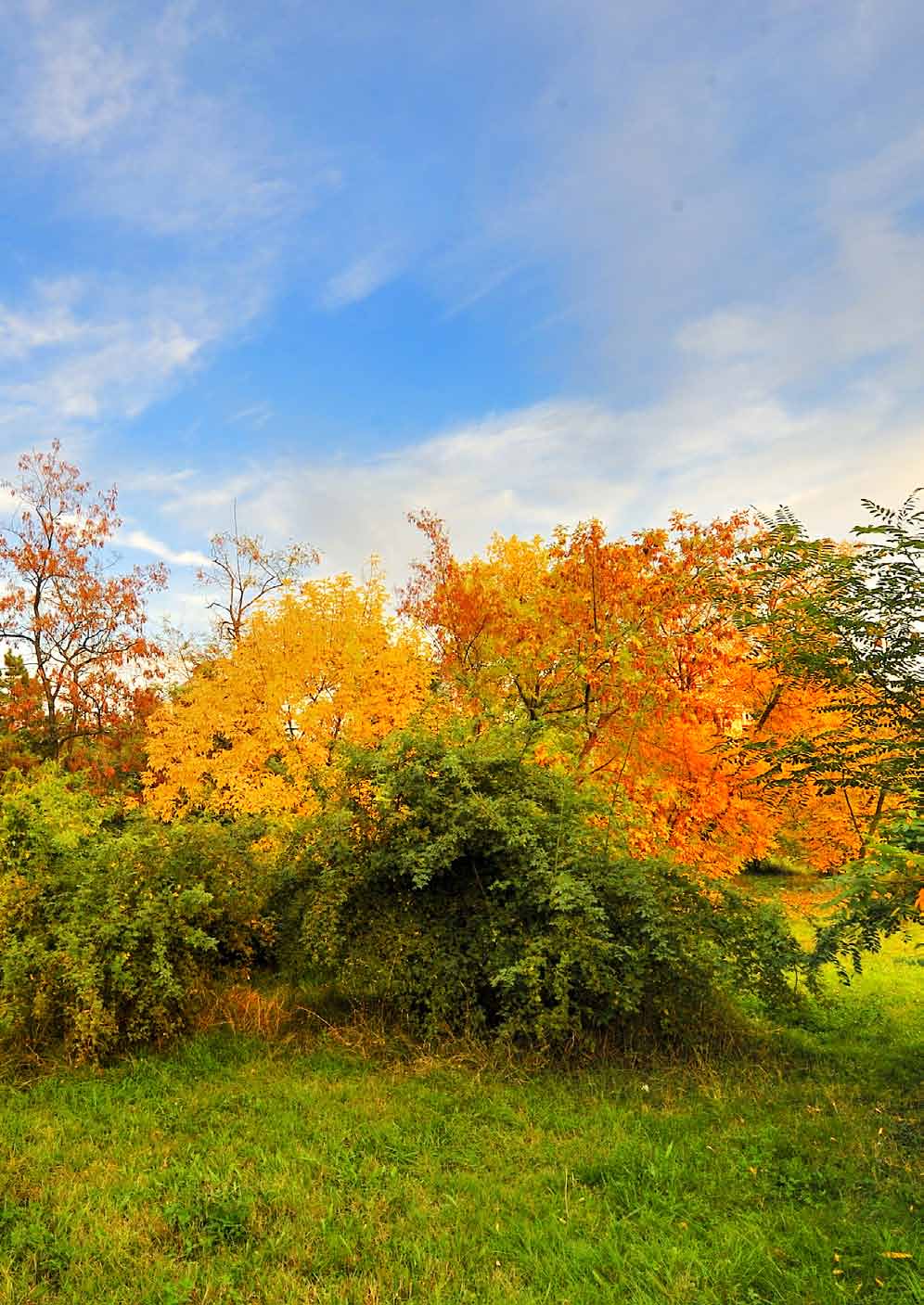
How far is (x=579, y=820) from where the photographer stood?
672 cm

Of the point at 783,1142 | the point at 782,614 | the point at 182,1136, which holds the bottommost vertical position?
the point at 783,1142

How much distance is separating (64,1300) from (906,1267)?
3.61 metres

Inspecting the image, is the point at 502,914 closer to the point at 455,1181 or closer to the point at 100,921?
the point at 455,1181

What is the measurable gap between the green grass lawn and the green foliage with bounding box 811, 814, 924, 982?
119 cm

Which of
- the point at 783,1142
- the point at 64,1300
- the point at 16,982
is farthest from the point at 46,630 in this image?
the point at 783,1142

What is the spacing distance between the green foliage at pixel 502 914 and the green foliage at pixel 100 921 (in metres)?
0.96

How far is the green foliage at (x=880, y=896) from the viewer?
3.81m

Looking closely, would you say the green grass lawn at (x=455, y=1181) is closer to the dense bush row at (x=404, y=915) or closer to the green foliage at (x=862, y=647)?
the dense bush row at (x=404, y=915)

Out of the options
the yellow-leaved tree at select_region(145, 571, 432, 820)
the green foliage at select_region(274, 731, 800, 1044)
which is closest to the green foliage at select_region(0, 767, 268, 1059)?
the green foliage at select_region(274, 731, 800, 1044)

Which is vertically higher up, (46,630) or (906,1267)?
(46,630)

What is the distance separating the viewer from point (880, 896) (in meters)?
4.30

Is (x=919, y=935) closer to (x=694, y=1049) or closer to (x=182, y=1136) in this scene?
(x=694, y=1049)

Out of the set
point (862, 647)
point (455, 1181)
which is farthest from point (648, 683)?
point (455, 1181)

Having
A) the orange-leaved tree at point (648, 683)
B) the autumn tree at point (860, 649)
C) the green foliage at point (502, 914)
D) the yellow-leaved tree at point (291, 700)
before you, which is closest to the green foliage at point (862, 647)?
the autumn tree at point (860, 649)
